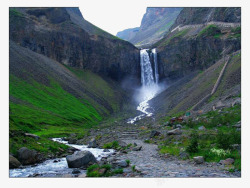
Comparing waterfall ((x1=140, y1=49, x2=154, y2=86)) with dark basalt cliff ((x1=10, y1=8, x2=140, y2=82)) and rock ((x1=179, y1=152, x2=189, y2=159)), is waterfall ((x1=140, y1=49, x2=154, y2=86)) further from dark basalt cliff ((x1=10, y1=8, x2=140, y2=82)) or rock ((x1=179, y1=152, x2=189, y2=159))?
rock ((x1=179, y1=152, x2=189, y2=159))

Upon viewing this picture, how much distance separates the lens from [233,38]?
88.1 metres

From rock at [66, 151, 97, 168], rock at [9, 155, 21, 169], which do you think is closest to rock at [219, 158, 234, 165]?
rock at [66, 151, 97, 168]

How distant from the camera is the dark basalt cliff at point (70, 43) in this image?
9825 centimetres

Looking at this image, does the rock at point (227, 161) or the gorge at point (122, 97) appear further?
the gorge at point (122, 97)

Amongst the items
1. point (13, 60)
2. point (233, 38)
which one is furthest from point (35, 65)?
point (233, 38)

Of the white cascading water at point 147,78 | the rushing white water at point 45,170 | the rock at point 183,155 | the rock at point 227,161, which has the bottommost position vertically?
the rushing white water at point 45,170

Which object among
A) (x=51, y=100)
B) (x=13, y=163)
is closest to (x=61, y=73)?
(x=51, y=100)

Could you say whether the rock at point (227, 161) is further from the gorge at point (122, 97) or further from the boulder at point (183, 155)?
the boulder at point (183, 155)

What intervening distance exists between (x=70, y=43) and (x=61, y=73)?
2956 centimetres

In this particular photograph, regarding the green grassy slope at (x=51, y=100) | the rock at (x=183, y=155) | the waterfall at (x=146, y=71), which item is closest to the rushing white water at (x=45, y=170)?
the rock at (x=183, y=155)

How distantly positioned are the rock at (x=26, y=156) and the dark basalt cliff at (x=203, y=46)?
300 ft

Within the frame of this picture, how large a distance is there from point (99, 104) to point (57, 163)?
218 feet

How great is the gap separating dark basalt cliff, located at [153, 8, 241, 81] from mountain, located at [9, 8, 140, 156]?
64.4 feet

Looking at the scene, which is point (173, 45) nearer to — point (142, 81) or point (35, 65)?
point (142, 81)
